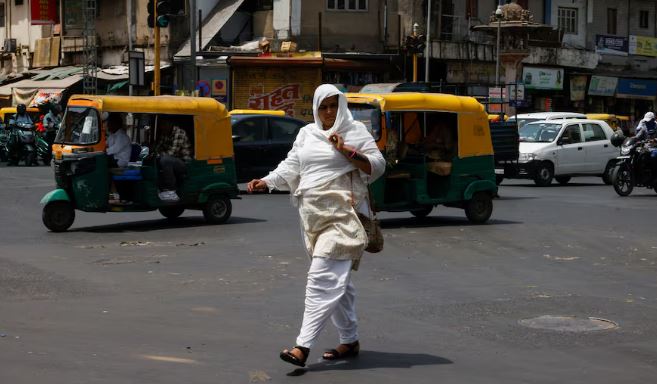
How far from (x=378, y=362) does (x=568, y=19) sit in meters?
49.1

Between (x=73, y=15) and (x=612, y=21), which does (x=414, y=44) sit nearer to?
(x=73, y=15)

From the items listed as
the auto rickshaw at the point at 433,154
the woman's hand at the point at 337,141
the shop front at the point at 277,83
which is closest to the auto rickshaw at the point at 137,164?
the auto rickshaw at the point at 433,154

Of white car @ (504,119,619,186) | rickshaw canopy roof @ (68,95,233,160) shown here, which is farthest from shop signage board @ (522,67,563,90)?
rickshaw canopy roof @ (68,95,233,160)

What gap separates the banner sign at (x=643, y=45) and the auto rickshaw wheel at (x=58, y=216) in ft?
147

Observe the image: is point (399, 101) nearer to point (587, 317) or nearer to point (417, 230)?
point (417, 230)

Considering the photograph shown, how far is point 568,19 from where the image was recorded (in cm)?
5484

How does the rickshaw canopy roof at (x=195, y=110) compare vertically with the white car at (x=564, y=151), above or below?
above

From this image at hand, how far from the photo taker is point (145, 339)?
8.25 m

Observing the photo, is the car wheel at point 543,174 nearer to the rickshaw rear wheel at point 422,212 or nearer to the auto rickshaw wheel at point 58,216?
the rickshaw rear wheel at point 422,212

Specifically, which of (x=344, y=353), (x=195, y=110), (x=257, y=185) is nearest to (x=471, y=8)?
(x=195, y=110)

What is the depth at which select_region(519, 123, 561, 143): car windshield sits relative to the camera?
97.3 feet

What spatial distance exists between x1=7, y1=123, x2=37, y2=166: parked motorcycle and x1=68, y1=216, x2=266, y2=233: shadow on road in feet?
58.1

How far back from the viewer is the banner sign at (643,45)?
189 ft

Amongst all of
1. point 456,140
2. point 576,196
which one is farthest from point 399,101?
point 576,196
